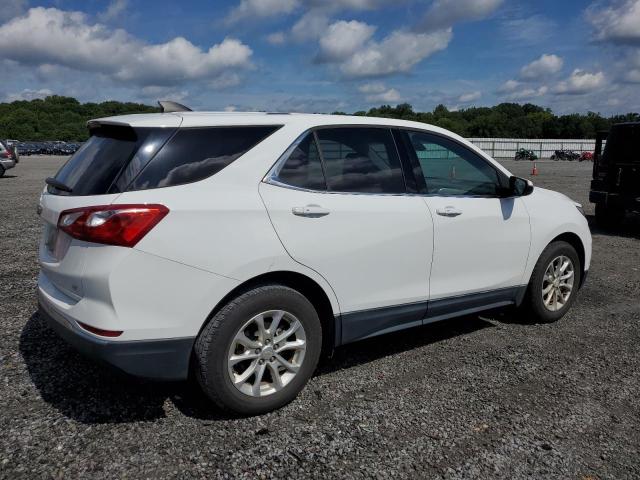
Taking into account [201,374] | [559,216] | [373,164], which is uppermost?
[373,164]

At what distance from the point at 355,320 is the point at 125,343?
1.42m

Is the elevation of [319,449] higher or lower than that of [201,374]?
lower

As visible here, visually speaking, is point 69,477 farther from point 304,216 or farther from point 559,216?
point 559,216

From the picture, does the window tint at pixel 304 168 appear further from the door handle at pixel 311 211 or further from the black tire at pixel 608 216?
the black tire at pixel 608 216

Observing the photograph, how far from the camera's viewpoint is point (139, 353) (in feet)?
9.06

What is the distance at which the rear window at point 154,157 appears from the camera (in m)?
2.85

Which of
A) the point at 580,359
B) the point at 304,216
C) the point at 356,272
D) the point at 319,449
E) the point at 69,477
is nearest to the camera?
the point at 69,477

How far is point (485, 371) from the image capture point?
3893 mm

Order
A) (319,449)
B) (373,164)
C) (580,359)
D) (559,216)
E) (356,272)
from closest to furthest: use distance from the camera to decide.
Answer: (319,449), (356,272), (373,164), (580,359), (559,216)

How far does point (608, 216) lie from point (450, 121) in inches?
4393

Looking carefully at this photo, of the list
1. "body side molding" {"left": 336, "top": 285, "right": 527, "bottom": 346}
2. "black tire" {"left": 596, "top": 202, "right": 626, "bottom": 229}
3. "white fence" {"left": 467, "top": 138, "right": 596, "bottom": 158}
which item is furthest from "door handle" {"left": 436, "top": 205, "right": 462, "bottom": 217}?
"white fence" {"left": 467, "top": 138, "right": 596, "bottom": 158}

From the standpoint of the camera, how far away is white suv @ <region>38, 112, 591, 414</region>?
108 inches

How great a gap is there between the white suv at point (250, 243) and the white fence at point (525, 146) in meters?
62.9

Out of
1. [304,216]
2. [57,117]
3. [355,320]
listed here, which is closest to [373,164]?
[304,216]
